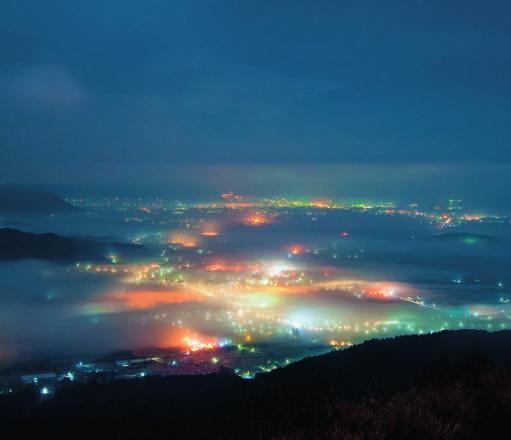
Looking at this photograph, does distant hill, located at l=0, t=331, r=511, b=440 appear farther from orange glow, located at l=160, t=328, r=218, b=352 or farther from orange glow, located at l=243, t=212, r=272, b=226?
orange glow, located at l=243, t=212, r=272, b=226

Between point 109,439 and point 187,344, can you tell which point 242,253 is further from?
point 109,439

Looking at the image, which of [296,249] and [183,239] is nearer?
[296,249]

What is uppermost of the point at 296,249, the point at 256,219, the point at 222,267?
the point at 256,219

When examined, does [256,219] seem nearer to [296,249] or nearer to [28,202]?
[296,249]

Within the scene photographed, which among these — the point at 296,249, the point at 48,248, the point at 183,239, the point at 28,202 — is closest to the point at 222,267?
the point at 296,249

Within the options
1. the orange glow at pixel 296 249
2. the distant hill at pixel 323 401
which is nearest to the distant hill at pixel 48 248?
the orange glow at pixel 296 249

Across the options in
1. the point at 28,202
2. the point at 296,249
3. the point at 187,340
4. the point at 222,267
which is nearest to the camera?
the point at 187,340

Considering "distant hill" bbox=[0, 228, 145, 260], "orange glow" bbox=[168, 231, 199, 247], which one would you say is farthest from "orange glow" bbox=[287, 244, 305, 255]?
"distant hill" bbox=[0, 228, 145, 260]
